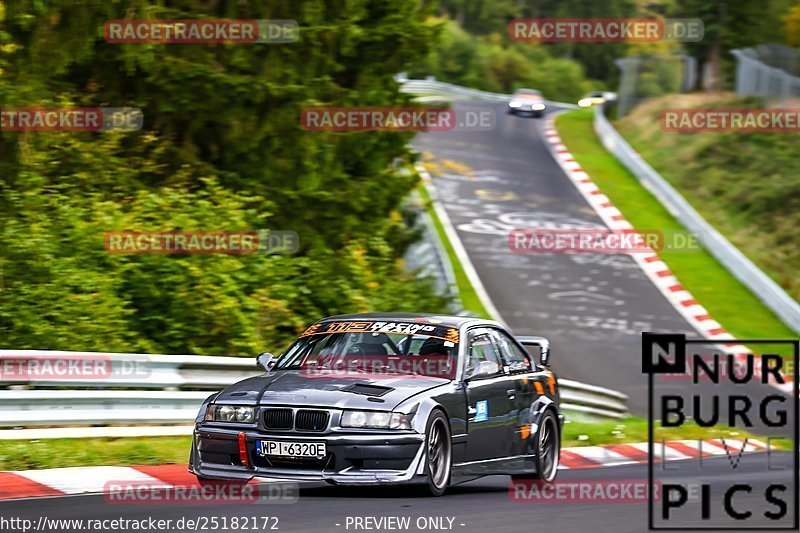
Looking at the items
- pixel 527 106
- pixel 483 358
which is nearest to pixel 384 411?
pixel 483 358

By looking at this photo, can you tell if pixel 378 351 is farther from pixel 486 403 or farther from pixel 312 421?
pixel 312 421

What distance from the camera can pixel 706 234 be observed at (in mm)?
31969

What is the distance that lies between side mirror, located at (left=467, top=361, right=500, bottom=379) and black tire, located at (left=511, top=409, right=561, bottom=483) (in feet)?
2.44

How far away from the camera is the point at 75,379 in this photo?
12008 millimetres

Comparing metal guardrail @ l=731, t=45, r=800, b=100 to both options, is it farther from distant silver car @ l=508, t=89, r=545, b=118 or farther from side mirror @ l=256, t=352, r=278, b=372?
side mirror @ l=256, t=352, r=278, b=372

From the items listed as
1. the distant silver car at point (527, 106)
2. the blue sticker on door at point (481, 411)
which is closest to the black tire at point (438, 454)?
the blue sticker on door at point (481, 411)

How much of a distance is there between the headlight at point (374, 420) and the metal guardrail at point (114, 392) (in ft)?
12.9

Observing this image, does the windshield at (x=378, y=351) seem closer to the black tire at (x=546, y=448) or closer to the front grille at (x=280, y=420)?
the front grille at (x=280, y=420)

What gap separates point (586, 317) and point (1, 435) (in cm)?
1615

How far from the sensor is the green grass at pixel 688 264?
26234 millimetres

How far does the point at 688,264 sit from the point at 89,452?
21.7 metres

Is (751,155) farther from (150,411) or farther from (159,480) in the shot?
(159,480)

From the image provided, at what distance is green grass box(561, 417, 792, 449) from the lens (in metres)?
16.4

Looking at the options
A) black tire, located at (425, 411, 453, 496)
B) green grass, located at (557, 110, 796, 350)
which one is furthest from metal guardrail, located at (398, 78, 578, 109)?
black tire, located at (425, 411, 453, 496)
